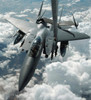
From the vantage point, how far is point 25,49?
55.6 feet

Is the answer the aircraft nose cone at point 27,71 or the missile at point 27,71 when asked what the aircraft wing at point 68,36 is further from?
the aircraft nose cone at point 27,71

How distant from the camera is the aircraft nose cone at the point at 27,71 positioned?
1288 cm

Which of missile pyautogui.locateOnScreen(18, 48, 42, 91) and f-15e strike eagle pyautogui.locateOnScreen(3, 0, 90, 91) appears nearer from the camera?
missile pyautogui.locateOnScreen(18, 48, 42, 91)

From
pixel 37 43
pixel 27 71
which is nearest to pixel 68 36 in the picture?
pixel 37 43

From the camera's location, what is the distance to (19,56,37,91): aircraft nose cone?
42.3 ft

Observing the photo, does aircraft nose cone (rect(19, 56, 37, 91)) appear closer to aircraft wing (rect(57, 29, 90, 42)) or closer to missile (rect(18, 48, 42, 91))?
missile (rect(18, 48, 42, 91))

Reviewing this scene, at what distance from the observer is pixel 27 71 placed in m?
13.8

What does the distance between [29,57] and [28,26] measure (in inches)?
546

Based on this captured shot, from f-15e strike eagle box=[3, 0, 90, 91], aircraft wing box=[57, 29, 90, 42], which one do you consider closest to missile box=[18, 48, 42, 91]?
f-15e strike eagle box=[3, 0, 90, 91]

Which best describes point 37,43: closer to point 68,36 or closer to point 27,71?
point 27,71

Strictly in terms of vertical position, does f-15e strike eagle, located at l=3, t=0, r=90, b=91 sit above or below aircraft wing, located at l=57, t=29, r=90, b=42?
above

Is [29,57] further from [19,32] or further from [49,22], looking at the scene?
[49,22]

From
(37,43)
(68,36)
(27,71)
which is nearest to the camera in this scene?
(27,71)

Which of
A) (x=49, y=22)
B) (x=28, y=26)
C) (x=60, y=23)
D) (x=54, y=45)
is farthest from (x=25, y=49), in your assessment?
(x=60, y=23)
